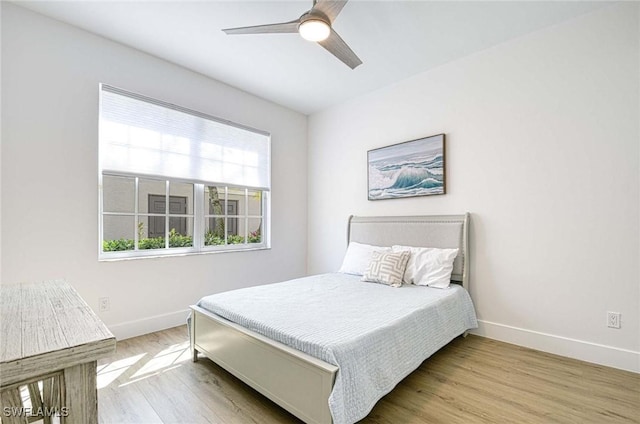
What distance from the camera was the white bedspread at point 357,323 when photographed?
157 cm

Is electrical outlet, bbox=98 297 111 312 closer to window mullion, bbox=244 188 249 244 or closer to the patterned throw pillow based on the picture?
window mullion, bbox=244 188 249 244

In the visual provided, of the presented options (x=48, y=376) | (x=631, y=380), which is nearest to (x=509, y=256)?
(x=631, y=380)

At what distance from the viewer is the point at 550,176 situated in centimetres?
259

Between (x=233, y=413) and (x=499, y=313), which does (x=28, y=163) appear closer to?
(x=233, y=413)

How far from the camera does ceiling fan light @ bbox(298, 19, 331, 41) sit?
1933 millimetres

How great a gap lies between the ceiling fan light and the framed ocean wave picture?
176cm

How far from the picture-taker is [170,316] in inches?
124

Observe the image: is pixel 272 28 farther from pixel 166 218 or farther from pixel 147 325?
pixel 147 325

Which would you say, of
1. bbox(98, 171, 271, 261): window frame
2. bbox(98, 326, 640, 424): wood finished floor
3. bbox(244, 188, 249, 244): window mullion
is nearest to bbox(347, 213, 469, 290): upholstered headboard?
bbox(98, 326, 640, 424): wood finished floor

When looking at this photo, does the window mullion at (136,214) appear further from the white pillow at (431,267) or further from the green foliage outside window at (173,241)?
the white pillow at (431,267)

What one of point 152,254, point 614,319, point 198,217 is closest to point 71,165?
point 152,254

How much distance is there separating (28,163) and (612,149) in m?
4.54

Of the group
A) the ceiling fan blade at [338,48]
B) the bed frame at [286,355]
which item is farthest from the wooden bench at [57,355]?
the ceiling fan blade at [338,48]

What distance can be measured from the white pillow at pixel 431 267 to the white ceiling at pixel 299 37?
1.96 m
